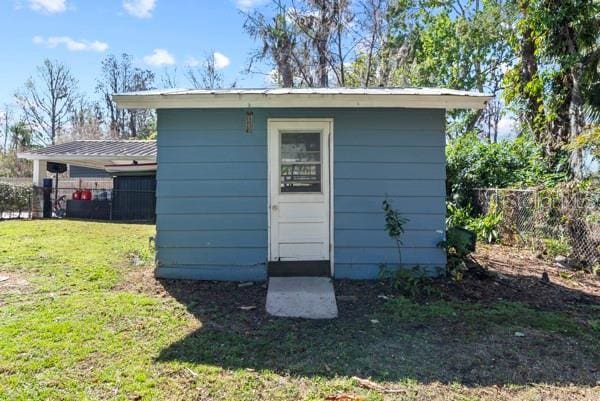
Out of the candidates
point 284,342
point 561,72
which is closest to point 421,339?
point 284,342

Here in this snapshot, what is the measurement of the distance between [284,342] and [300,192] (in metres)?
2.24

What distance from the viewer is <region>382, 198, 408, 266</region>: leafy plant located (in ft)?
15.9

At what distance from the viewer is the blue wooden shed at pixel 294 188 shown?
17.0ft

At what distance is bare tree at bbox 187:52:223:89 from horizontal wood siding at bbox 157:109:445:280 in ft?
71.7

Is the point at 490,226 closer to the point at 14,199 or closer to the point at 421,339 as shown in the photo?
the point at 421,339

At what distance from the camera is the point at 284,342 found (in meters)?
3.46

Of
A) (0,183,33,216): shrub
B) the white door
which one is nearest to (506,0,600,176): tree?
the white door

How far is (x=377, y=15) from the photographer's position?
17.0 m

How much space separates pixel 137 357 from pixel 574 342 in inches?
137

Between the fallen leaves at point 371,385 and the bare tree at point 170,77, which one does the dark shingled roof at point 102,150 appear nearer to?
the fallen leaves at point 371,385

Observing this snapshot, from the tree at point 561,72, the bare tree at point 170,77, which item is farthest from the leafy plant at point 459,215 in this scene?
the bare tree at point 170,77

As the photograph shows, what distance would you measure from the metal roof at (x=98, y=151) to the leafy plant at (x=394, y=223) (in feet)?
32.7

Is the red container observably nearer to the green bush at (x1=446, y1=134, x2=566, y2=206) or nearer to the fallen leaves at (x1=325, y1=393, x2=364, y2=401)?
the green bush at (x1=446, y1=134, x2=566, y2=206)

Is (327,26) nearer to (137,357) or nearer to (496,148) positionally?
(496,148)
